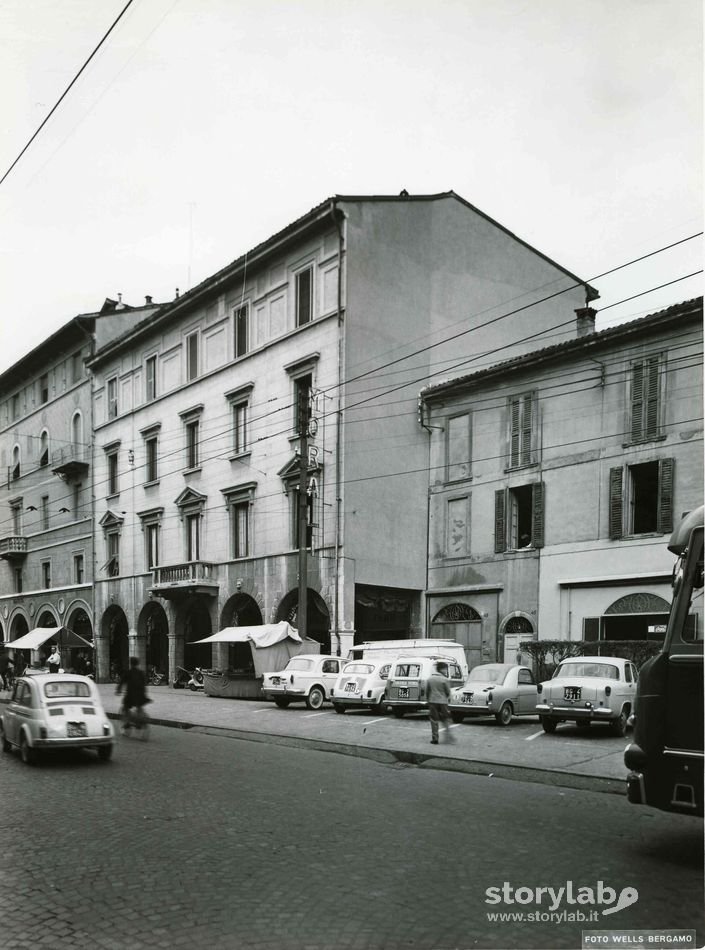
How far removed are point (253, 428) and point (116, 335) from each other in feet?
49.3

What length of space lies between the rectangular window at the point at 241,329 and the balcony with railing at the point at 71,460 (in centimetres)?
1351

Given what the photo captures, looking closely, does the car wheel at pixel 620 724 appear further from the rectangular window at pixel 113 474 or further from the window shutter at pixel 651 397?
the rectangular window at pixel 113 474

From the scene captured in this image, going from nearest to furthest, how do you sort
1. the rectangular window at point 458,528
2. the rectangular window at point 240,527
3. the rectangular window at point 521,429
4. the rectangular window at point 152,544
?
the rectangular window at point 521,429, the rectangular window at point 458,528, the rectangular window at point 240,527, the rectangular window at point 152,544

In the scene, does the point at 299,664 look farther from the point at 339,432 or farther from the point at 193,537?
the point at 193,537

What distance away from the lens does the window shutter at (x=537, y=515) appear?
28.3 metres

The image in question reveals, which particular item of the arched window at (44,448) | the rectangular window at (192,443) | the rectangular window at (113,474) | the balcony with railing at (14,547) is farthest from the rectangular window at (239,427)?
the balcony with railing at (14,547)

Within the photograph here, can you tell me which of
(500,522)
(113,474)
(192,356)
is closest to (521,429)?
(500,522)

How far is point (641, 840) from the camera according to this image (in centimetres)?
819

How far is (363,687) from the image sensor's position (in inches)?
894

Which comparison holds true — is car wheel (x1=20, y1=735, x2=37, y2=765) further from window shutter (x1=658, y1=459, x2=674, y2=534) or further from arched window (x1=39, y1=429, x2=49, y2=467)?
arched window (x1=39, y1=429, x2=49, y2=467)

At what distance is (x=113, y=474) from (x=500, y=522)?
21890 millimetres

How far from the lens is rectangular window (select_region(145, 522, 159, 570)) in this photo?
40031mm

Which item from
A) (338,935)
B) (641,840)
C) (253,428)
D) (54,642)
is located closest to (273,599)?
(253,428)

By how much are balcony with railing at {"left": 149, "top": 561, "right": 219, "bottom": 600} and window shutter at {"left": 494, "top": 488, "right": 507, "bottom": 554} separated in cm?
1185
